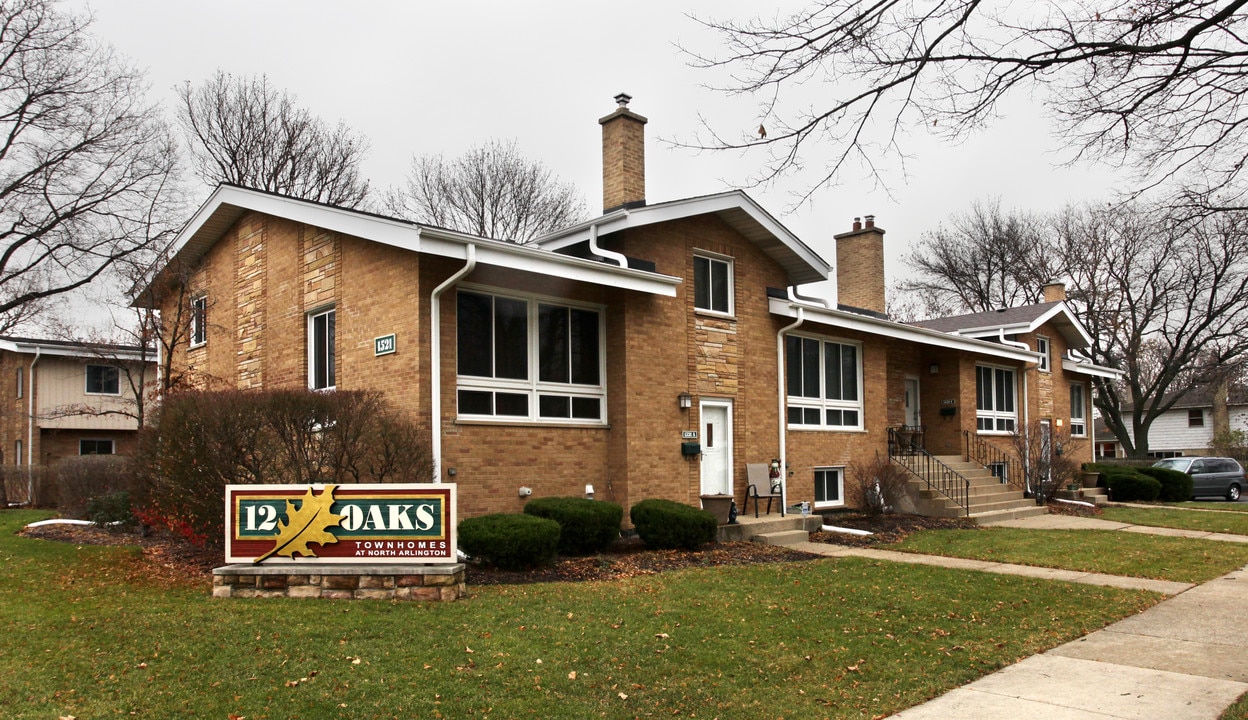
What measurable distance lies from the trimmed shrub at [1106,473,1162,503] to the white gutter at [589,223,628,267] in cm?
1868

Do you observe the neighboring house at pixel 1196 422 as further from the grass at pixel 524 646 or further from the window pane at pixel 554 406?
the grass at pixel 524 646

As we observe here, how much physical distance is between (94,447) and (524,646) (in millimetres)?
29441

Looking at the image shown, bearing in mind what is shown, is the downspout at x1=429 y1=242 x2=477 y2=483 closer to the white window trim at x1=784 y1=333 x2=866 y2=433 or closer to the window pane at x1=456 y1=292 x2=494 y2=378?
the window pane at x1=456 y1=292 x2=494 y2=378

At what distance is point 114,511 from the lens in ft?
47.7

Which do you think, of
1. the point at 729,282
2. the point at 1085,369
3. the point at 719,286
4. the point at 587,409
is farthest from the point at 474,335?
the point at 1085,369

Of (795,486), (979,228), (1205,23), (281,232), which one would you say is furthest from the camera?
(979,228)

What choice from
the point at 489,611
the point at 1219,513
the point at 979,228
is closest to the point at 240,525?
the point at 489,611

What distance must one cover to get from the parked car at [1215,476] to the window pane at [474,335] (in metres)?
24.7

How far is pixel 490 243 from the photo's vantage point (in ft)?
39.8

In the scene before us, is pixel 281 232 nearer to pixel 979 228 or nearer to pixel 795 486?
pixel 795 486

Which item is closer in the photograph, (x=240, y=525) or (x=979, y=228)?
(x=240, y=525)

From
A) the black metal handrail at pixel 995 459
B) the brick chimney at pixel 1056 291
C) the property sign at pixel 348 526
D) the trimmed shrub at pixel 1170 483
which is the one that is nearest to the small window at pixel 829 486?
the black metal handrail at pixel 995 459

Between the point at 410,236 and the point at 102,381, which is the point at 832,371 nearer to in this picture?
the point at 410,236

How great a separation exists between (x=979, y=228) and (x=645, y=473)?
37.2 meters
